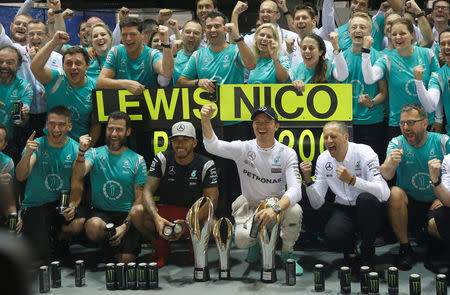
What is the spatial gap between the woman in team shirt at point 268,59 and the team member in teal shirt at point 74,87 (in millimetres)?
1871

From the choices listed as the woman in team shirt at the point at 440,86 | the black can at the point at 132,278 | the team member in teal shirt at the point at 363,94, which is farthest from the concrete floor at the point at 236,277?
the woman in team shirt at the point at 440,86

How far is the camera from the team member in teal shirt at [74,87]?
5863 mm

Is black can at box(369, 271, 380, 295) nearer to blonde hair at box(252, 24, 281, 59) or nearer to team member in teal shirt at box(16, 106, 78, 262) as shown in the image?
blonde hair at box(252, 24, 281, 59)

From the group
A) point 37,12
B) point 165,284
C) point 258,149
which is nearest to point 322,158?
point 258,149

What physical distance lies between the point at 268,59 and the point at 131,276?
2.77 m

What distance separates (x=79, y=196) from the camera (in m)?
5.64

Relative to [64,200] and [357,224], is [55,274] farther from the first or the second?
[357,224]

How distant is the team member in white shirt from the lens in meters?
5.03

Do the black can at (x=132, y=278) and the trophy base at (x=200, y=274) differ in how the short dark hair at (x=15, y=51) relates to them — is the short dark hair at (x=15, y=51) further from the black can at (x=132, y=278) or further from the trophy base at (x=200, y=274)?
the trophy base at (x=200, y=274)

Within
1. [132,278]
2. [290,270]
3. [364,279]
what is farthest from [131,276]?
[364,279]

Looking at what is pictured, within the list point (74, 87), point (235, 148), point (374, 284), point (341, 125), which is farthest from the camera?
point (74, 87)

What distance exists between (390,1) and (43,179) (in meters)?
4.68

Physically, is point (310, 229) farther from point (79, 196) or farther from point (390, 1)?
point (390, 1)

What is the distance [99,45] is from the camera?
6383 millimetres
